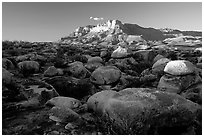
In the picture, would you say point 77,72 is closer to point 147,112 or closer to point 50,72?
point 50,72

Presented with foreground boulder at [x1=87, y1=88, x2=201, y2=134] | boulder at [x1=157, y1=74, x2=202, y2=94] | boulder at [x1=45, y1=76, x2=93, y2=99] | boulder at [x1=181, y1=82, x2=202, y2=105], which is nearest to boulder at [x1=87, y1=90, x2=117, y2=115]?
foreground boulder at [x1=87, y1=88, x2=201, y2=134]

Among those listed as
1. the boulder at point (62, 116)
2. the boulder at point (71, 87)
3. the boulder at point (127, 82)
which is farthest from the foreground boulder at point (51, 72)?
the boulder at point (62, 116)

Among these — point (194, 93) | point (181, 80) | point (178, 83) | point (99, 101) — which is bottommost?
point (194, 93)

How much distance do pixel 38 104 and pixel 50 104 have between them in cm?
89

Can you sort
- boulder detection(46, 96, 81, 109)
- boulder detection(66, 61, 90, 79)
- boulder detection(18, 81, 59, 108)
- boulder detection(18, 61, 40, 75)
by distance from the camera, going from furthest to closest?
1. boulder detection(66, 61, 90, 79)
2. boulder detection(18, 61, 40, 75)
3. boulder detection(18, 81, 59, 108)
4. boulder detection(46, 96, 81, 109)

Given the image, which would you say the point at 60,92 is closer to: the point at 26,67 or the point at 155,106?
the point at 26,67

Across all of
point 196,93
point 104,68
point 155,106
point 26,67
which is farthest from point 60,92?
point 196,93

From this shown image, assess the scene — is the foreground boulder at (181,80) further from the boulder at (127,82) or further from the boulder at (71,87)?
the boulder at (71,87)

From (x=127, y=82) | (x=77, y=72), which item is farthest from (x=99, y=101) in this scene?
(x=77, y=72)

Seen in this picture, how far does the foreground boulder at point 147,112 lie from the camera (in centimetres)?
703

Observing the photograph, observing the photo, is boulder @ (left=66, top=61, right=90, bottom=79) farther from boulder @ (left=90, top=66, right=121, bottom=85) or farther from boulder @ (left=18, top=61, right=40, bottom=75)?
boulder @ (left=18, top=61, right=40, bottom=75)

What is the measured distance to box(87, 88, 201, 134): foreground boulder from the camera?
7030 mm

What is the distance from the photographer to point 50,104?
31.7 feet

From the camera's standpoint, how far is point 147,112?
725cm
